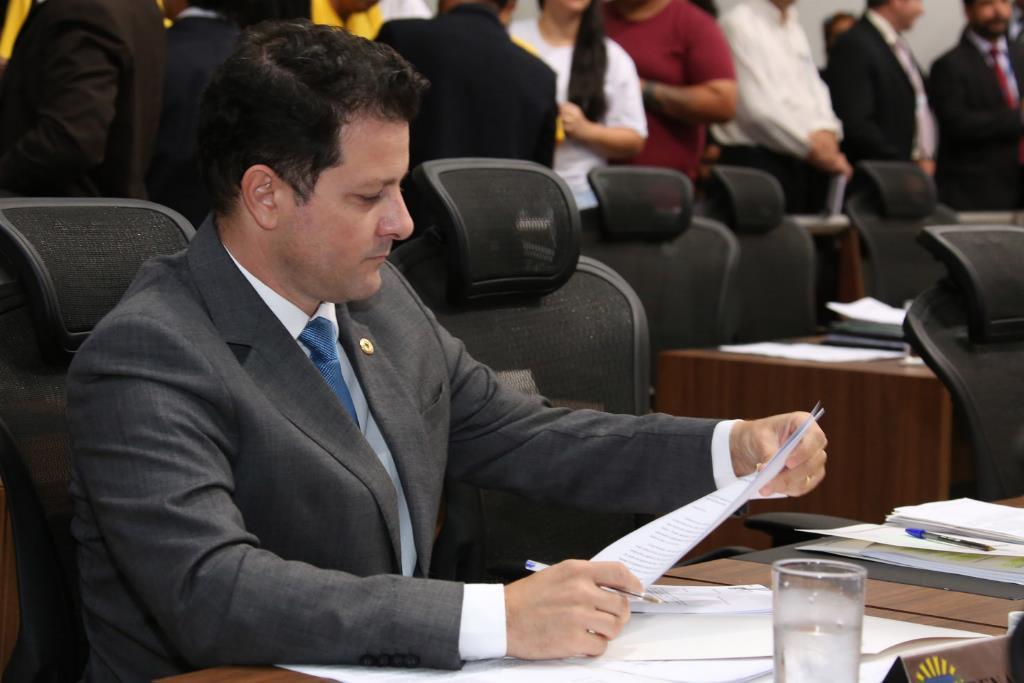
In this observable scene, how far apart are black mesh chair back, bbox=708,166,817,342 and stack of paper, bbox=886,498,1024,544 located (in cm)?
217

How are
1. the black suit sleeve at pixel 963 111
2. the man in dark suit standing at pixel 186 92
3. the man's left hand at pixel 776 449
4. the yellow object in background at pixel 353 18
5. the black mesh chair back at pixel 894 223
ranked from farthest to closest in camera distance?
the black suit sleeve at pixel 963 111, the black mesh chair back at pixel 894 223, the yellow object in background at pixel 353 18, the man in dark suit standing at pixel 186 92, the man's left hand at pixel 776 449

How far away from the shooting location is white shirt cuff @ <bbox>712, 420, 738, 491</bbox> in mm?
1733

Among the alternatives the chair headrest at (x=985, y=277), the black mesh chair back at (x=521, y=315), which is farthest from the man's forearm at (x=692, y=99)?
the black mesh chair back at (x=521, y=315)

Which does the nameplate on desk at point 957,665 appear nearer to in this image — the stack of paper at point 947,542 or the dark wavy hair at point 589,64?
the stack of paper at point 947,542

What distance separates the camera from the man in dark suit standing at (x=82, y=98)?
291 centimetres

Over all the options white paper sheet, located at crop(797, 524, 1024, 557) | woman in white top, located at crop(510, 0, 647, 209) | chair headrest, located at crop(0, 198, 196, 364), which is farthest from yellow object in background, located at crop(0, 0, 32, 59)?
white paper sheet, located at crop(797, 524, 1024, 557)

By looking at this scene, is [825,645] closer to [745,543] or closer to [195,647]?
[195,647]

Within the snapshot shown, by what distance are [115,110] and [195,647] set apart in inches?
76.5

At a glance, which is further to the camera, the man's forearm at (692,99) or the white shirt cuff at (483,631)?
the man's forearm at (692,99)

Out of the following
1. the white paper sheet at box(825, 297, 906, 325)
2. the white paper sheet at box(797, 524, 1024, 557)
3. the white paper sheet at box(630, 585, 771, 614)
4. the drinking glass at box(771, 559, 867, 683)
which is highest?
the drinking glass at box(771, 559, 867, 683)

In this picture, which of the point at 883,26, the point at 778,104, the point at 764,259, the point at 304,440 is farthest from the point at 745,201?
the point at 304,440

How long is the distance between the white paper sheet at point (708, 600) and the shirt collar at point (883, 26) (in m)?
4.92

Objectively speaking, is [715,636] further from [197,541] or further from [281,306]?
[281,306]

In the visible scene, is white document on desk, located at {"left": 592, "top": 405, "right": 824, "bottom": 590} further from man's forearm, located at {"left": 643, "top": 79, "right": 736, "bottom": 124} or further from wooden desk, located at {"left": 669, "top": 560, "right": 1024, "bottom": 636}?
man's forearm, located at {"left": 643, "top": 79, "right": 736, "bottom": 124}
